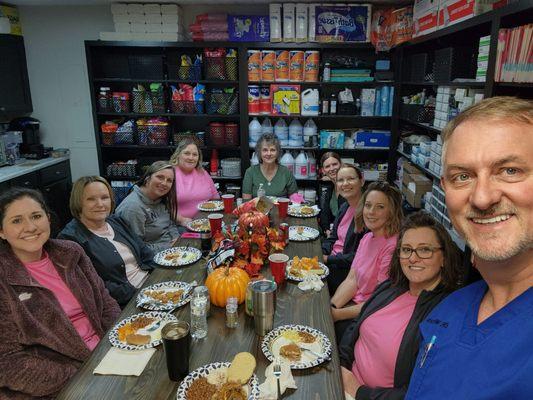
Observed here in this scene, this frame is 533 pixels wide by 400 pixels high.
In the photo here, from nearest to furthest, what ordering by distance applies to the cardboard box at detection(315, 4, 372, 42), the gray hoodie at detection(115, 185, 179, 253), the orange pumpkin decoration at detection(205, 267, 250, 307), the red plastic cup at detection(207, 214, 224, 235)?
the orange pumpkin decoration at detection(205, 267, 250, 307) < the red plastic cup at detection(207, 214, 224, 235) < the gray hoodie at detection(115, 185, 179, 253) < the cardboard box at detection(315, 4, 372, 42)

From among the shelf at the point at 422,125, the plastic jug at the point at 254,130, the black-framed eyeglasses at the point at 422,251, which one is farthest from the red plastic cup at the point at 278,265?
the plastic jug at the point at 254,130

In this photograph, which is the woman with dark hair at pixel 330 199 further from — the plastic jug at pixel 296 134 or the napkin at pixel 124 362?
the napkin at pixel 124 362

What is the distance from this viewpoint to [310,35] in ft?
13.3

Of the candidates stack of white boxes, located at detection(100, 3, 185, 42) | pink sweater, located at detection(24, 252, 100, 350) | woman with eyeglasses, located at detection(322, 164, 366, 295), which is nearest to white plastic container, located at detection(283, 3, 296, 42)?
Result: stack of white boxes, located at detection(100, 3, 185, 42)

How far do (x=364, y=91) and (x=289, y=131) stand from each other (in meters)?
0.91

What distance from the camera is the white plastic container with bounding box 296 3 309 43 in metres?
3.96

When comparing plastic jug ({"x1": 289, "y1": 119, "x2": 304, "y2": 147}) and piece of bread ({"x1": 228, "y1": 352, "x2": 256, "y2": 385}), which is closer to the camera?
piece of bread ({"x1": 228, "y1": 352, "x2": 256, "y2": 385})

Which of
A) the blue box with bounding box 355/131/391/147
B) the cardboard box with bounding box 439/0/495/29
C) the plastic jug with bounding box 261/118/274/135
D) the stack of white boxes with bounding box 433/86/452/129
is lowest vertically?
the blue box with bounding box 355/131/391/147

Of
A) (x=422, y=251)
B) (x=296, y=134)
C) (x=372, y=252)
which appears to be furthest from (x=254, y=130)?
(x=422, y=251)

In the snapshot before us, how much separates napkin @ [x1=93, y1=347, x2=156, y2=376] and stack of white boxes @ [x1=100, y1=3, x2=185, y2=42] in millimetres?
3602

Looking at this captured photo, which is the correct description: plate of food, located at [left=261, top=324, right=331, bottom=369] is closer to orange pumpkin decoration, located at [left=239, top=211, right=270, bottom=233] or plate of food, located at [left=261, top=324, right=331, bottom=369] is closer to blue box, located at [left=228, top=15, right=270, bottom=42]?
orange pumpkin decoration, located at [left=239, top=211, right=270, bottom=233]

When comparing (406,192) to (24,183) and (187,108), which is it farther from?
(24,183)

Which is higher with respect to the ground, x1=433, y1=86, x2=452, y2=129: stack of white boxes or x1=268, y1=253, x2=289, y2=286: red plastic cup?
x1=433, y1=86, x2=452, y2=129: stack of white boxes

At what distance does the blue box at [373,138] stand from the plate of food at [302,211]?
5.34 ft
